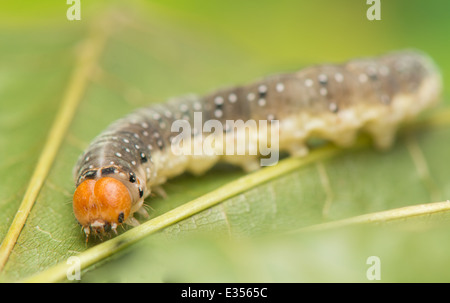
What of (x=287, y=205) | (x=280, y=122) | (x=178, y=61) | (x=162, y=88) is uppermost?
(x=178, y=61)

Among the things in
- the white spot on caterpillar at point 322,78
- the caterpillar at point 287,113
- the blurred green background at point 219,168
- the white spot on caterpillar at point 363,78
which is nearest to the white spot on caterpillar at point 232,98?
the caterpillar at point 287,113

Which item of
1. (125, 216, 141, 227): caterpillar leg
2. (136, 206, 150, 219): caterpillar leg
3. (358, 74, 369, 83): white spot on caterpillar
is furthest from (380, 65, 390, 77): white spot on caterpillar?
(125, 216, 141, 227): caterpillar leg

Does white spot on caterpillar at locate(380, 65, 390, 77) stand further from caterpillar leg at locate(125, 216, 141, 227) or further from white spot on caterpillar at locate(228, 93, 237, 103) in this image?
caterpillar leg at locate(125, 216, 141, 227)

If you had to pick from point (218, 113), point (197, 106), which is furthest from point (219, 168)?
point (197, 106)

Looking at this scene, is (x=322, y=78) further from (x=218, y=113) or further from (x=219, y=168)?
(x=219, y=168)

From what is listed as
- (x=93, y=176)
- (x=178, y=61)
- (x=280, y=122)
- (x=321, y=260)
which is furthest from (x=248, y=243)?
(x=178, y=61)

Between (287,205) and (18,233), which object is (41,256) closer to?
(18,233)

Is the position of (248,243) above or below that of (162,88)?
below
